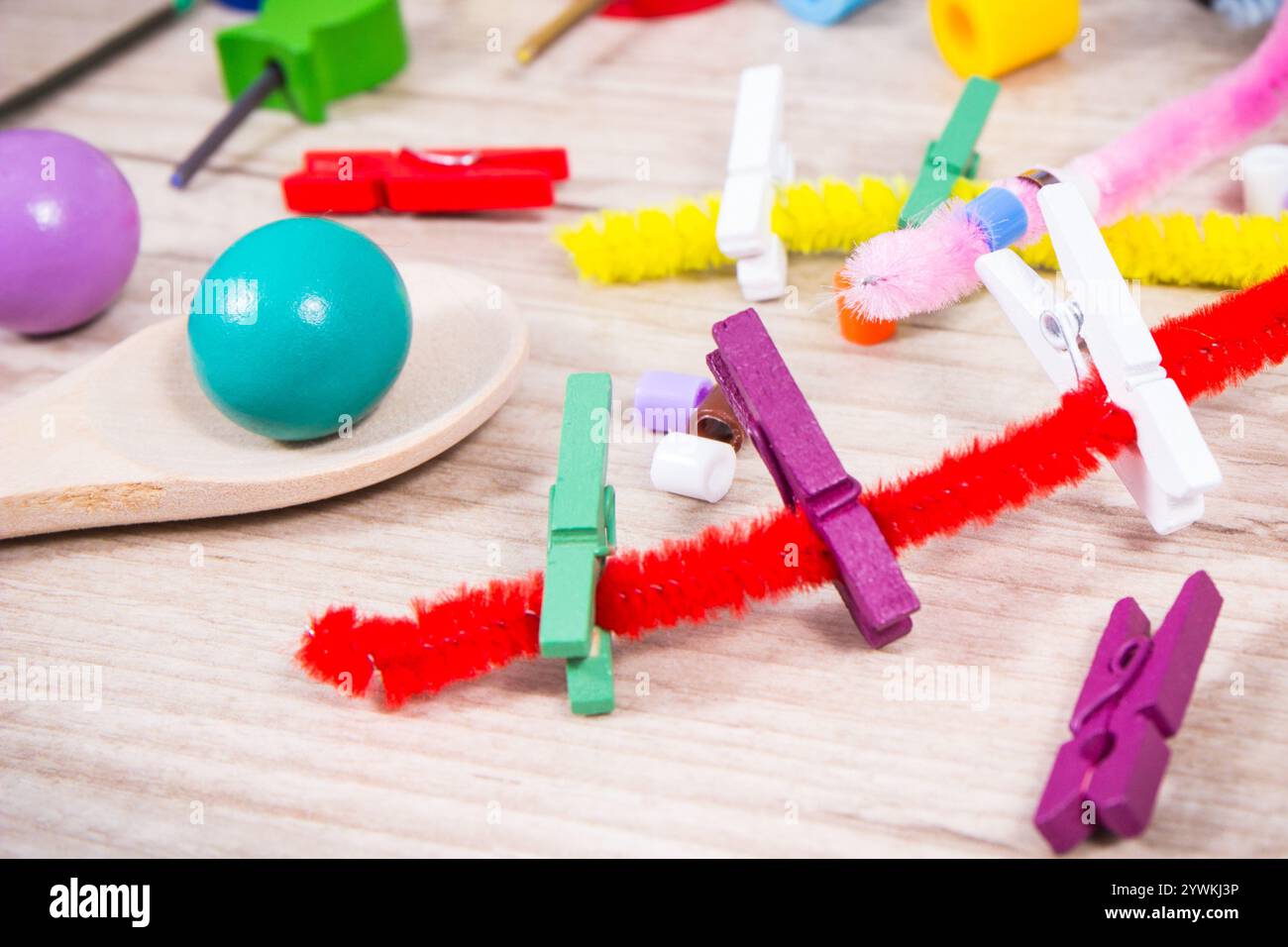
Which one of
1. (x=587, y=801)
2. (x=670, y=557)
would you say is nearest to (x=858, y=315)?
(x=670, y=557)

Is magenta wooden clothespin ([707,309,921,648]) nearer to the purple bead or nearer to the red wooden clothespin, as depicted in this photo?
the purple bead

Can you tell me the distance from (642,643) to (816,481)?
13cm

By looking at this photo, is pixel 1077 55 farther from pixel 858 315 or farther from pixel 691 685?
pixel 691 685

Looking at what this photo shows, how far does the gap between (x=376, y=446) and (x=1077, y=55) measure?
30.7 inches

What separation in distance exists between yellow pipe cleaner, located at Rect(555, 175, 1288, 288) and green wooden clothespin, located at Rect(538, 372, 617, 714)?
0.90ft

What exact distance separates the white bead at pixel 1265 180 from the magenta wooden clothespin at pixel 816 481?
472 mm

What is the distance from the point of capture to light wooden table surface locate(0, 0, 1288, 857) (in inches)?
23.3

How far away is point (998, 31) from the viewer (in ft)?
3.62

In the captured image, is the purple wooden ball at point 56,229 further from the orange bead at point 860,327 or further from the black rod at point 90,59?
the orange bead at point 860,327

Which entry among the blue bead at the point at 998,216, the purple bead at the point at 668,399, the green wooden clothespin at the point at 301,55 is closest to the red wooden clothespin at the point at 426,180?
the green wooden clothespin at the point at 301,55

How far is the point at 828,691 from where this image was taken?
640 mm

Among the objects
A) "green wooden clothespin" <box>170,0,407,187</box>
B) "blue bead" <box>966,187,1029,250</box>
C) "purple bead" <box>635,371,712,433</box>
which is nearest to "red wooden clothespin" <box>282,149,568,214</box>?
"green wooden clothespin" <box>170,0,407,187</box>

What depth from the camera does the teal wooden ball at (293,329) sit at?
716 mm

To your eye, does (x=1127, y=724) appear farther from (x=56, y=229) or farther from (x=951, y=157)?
(x=56, y=229)
